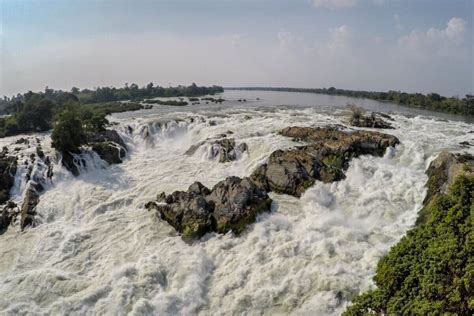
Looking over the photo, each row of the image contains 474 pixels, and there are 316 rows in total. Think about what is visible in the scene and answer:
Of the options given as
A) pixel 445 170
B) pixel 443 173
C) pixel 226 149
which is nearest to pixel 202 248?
pixel 226 149

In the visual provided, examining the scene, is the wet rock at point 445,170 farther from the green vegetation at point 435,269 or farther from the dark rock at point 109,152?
the dark rock at point 109,152

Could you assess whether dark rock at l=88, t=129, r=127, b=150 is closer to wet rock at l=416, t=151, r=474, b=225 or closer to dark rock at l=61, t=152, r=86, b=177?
dark rock at l=61, t=152, r=86, b=177

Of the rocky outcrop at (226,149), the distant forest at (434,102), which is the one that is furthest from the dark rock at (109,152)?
the distant forest at (434,102)

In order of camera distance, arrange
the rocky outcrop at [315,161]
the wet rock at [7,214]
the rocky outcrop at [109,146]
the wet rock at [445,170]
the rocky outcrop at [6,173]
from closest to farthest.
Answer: the wet rock at [445,170] → the wet rock at [7,214] → the rocky outcrop at [315,161] → the rocky outcrop at [6,173] → the rocky outcrop at [109,146]

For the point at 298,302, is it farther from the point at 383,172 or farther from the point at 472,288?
the point at 383,172

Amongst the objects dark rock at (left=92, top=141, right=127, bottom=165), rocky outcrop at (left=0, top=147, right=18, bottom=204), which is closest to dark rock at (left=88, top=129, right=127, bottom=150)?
dark rock at (left=92, top=141, right=127, bottom=165)

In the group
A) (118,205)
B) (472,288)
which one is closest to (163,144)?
(118,205)
